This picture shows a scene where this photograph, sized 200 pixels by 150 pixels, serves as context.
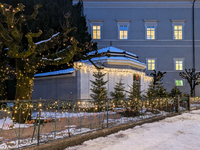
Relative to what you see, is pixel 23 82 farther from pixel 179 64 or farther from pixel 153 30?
pixel 179 64

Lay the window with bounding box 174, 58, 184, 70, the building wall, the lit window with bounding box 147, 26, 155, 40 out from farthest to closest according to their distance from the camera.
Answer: the lit window with bounding box 147, 26, 155, 40 < the window with bounding box 174, 58, 184, 70 < the building wall

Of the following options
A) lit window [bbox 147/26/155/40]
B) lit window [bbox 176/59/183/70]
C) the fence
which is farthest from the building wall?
lit window [bbox 176/59/183/70]

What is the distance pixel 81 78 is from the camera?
15812 mm

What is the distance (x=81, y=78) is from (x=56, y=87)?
2.66 meters

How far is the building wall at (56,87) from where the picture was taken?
16.0 m

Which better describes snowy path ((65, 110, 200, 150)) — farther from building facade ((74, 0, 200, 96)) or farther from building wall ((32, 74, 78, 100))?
building facade ((74, 0, 200, 96))

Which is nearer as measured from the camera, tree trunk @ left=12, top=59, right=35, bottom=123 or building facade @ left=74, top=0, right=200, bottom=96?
tree trunk @ left=12, top=59, right=35, bottom=123

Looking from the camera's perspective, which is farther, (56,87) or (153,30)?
(153,30)

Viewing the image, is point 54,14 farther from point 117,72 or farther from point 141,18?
point 141,18

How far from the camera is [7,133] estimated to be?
7.59 metres

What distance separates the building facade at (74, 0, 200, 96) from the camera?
29.9m

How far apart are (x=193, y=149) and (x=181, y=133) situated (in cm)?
230

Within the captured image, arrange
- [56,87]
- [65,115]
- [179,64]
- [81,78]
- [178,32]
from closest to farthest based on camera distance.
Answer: [65,115] → [81,78] → [56,87] → [179,64] → [178,32]

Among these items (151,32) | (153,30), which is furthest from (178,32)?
(151,32)
